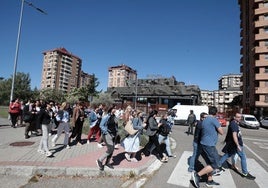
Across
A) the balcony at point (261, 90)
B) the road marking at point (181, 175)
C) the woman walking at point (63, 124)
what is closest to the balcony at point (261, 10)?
the balcony at point (261, 90)

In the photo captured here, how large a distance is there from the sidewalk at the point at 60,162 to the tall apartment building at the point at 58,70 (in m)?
111

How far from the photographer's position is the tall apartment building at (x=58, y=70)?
116m

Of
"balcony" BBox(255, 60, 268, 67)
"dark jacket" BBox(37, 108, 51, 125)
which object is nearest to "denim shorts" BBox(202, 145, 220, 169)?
"dark jacket" BBox(37, 108, 51, 125)

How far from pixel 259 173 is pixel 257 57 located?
42.7 meters

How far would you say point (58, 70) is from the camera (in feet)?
384

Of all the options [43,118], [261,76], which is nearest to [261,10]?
[261,76]

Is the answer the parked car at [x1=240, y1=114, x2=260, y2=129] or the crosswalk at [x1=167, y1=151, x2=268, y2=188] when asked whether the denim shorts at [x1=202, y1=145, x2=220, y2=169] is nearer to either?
the crosswalk at [x1=167, y1=151, x2=268, y2=188]

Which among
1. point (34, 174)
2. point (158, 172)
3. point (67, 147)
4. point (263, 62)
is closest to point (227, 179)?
point (158, 172)

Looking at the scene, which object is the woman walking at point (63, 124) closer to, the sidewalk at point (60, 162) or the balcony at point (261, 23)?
the sidewalk at point (60, 162)

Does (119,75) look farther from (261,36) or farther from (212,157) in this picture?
(212,157)

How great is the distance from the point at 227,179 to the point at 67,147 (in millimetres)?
5546

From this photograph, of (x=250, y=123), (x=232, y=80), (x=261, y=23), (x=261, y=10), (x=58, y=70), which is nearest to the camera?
(x=250, y=123)

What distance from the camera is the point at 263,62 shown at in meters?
41.4

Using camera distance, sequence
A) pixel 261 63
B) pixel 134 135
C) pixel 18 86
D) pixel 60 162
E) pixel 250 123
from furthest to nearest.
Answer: pixel 18 86, pixel 261 63, pixel 250 123, pixel 134 135, pixel 60 162
